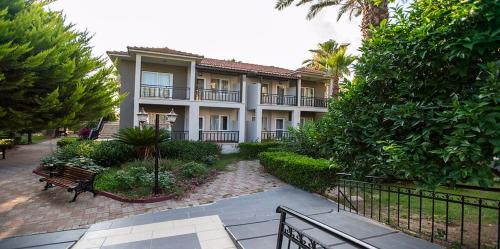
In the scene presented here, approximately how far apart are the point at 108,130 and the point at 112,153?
13032 mm

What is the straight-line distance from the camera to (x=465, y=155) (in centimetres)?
230

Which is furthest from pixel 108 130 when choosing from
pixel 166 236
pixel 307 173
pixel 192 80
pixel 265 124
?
pixel 166 236

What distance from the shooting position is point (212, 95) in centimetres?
2048

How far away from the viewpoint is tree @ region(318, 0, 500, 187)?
2291 mm

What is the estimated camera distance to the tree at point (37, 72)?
552cm

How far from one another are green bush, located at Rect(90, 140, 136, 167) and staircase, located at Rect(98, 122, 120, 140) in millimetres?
10211

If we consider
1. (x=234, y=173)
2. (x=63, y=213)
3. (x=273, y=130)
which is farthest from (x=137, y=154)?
(x=273, y=130)

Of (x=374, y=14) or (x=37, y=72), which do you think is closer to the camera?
(x=37, y=72)

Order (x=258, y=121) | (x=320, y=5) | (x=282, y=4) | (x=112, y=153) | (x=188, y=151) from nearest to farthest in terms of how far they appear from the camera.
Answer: (x=112, y=153)
(x=188, y=151)
(x=282, y=4)
(x=320, y=5)
(x=258, y=121)

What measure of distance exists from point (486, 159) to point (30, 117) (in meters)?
7.89

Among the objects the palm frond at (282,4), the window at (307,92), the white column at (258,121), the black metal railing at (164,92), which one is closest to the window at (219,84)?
the black metal railing at (164,92)

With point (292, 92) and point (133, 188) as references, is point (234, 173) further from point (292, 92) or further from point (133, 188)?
point (292, 92)

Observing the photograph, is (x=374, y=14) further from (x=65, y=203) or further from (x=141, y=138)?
(x=65, y=203)

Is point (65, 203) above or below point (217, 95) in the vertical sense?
below
